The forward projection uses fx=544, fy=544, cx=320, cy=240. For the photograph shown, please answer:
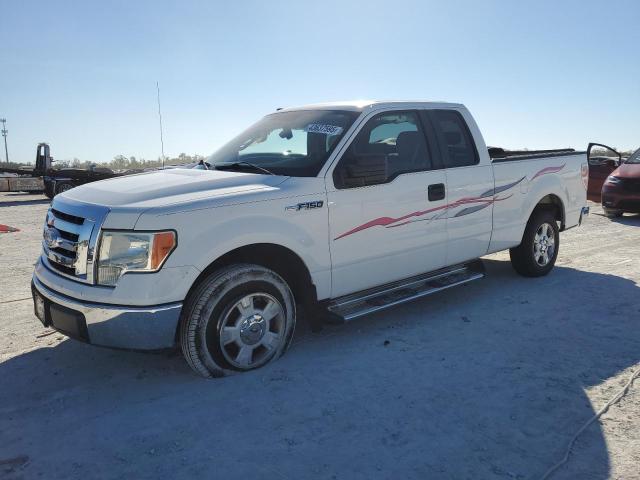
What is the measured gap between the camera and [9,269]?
7.02 m

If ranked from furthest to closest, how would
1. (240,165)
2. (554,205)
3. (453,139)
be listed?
(554,205) < (453,139) < (240,165)

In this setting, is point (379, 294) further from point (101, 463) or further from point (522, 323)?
point (101, 463)

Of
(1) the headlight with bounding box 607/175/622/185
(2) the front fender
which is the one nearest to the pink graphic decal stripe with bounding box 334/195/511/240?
(2) the front fender

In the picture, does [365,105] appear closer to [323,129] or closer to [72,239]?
[323,129]

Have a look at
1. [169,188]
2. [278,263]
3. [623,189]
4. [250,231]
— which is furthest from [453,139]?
[623,189]

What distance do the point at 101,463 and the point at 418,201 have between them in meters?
3.14

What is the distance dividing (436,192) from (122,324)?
2.89m

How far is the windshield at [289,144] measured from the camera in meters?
4.27

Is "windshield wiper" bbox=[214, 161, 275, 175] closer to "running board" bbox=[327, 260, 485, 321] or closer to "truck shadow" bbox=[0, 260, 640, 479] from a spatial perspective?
"running board" bbox=[327, 260, 485, 321]

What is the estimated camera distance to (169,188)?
3771mm

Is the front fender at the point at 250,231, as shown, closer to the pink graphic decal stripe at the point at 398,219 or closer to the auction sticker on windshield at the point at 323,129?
the pink graphic decal stripe at the point at 398,219

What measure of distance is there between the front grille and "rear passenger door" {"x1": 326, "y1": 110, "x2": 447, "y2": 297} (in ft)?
5.49

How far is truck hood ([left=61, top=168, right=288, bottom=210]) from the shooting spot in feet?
11.6

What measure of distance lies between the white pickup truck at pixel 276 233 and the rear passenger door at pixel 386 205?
0.01 m
